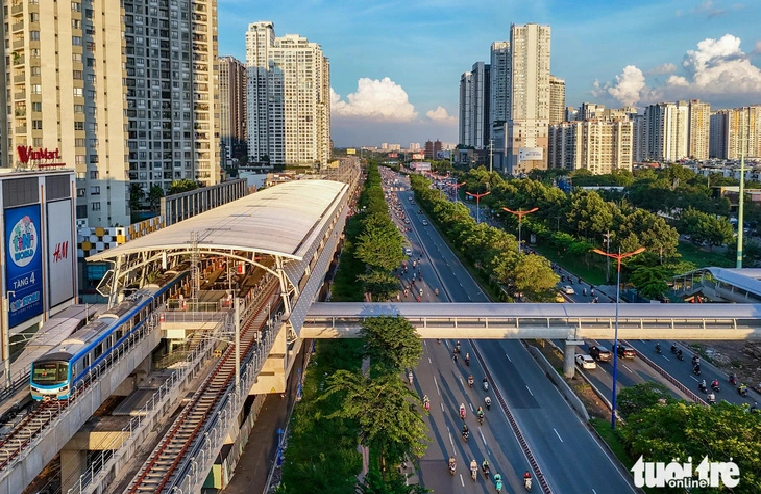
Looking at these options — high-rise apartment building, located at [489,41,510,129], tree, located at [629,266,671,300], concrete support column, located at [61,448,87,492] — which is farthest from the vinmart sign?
high-rise apartment building, located at [489,41,510,129]

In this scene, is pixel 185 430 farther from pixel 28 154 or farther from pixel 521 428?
pixel 28 154

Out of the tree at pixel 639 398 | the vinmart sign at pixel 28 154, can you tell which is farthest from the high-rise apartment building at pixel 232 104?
the tree at pixel 639 398

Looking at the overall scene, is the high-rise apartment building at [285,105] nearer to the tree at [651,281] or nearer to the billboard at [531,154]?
the billboard at [531,154]

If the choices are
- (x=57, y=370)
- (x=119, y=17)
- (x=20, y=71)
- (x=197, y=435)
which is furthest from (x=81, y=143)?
(x=197, y=435)

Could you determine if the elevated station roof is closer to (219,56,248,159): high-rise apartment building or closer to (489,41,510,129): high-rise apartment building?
(219,56,248,159): high-rise apartment building

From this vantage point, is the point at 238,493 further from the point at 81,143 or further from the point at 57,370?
the point at 81,143
